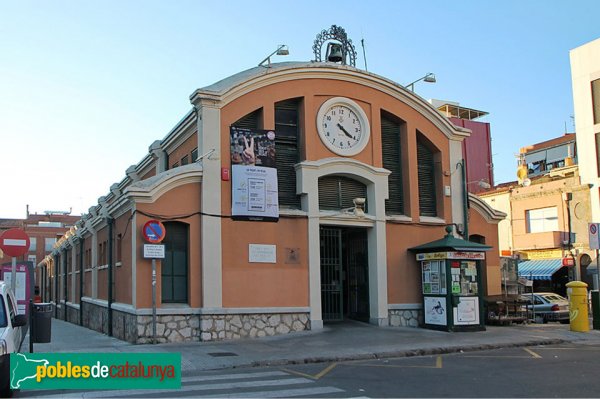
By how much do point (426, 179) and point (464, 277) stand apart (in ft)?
14.3

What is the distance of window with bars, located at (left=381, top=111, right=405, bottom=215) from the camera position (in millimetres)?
21062

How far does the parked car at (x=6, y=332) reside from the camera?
916 centimetres

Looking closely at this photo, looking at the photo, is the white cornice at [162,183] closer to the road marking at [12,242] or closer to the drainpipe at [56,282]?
the road marking at [12,242]

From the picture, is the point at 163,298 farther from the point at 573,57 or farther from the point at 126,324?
the point at 573,57

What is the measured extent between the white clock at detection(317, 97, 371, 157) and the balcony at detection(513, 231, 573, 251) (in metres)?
20.4

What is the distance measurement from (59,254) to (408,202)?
25.0m

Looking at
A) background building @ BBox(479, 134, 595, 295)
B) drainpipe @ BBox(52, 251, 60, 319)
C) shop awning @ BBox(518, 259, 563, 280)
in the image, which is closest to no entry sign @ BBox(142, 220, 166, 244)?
background building @ BBox(479, 134, 595, 295)

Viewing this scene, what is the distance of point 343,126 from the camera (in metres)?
20.0

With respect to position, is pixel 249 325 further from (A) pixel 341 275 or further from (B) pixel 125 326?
(A) pixel 341 275

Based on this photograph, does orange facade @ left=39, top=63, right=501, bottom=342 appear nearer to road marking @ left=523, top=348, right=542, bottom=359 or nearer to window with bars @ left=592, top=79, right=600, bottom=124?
road marking @ left=523, top=348, right=542, bottom=359

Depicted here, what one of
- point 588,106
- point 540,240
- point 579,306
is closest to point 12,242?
point 579,306

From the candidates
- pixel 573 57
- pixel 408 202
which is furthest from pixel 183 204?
pixel 573 57

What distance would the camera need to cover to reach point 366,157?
2027 cm

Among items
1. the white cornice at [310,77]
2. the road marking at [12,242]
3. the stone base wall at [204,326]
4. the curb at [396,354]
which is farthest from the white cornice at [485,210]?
the road marking at [12,242]
